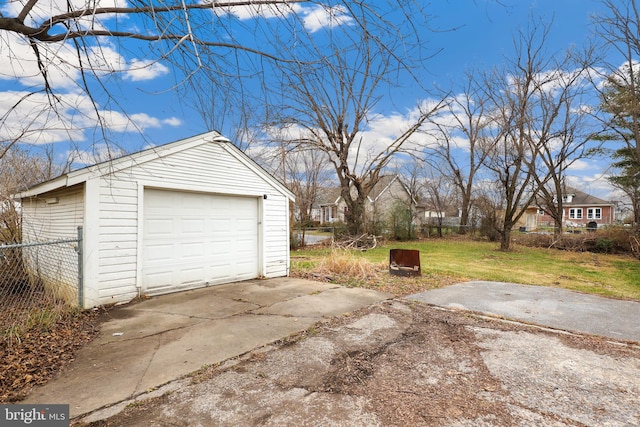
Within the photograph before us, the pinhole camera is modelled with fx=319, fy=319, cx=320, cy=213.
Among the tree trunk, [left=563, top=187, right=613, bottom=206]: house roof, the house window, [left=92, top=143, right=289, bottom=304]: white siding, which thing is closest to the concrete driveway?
[left=92, top=143, right=289, bottom=304]: white siding

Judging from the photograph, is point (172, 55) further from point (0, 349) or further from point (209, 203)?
point (209, 203)

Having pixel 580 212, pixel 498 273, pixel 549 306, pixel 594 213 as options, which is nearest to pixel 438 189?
pixel 498 273

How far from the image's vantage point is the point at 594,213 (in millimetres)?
36844

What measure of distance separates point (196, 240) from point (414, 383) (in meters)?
5.07

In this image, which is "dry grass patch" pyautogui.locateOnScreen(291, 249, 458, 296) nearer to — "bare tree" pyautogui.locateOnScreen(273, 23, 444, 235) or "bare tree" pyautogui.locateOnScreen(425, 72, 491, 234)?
"bare tree" pyautogui.locateOnScreen(273, 23, 444, 235)

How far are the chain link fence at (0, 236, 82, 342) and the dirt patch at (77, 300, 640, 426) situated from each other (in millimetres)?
2742

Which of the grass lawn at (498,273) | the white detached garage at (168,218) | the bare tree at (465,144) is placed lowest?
the grass lawn at (498,273)

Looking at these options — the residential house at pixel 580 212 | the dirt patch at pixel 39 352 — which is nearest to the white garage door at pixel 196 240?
the dirt patch at pixel 39 352

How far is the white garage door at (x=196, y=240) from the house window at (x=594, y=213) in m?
44.2

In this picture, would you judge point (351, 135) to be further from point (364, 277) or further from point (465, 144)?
point (465, 144)

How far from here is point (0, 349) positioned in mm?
3273

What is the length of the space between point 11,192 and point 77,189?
259 cm

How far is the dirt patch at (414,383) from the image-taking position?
228cm
